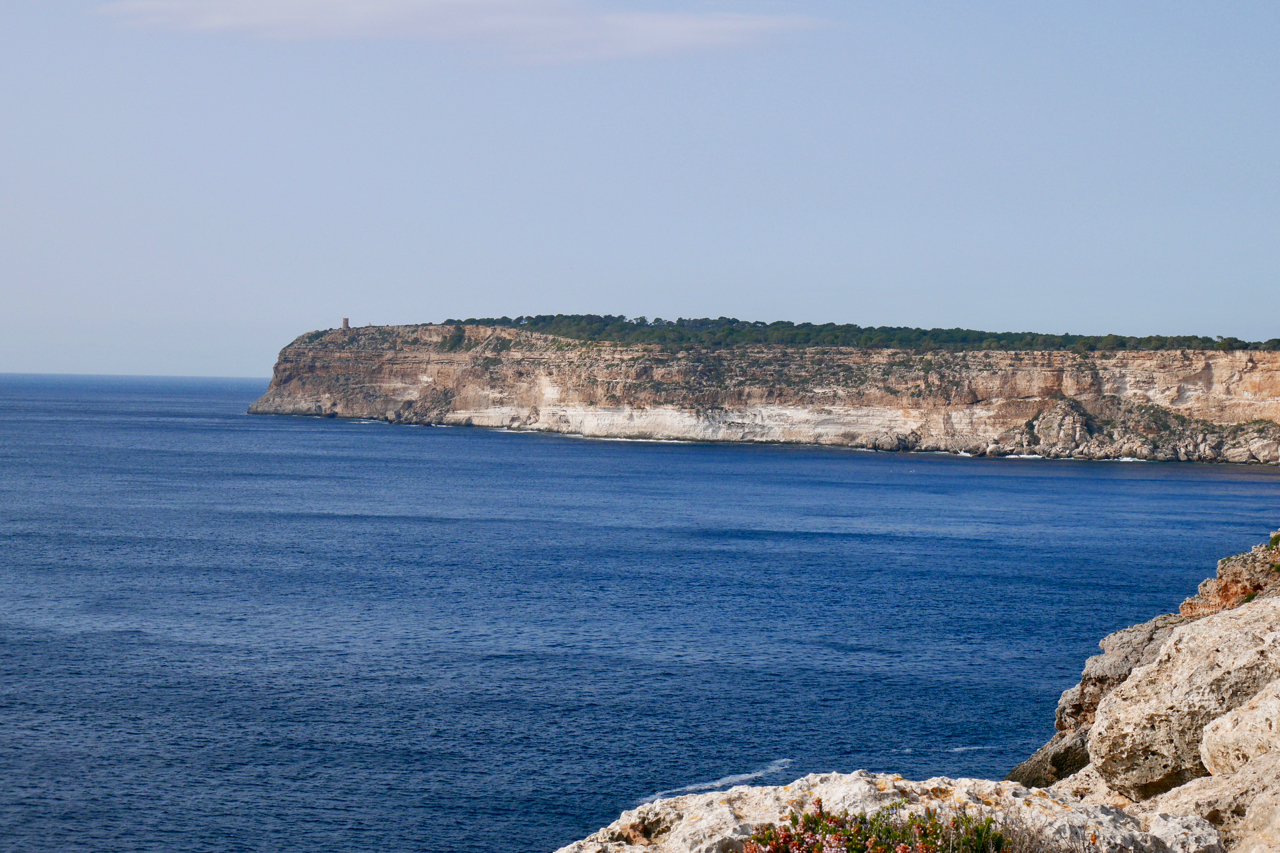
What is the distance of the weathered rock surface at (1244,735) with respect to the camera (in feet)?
34.6

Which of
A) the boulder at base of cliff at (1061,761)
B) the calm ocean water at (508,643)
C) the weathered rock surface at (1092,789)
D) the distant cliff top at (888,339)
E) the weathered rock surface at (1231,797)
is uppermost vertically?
the distant cliff top at (888,339)

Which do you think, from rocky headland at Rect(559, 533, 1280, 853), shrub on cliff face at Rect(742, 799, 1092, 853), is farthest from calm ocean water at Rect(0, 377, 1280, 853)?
shrub on cliff face at Rect(742, 799, 1092, 853)

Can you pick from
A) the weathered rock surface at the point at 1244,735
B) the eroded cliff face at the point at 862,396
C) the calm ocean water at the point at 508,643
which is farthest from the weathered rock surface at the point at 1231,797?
the eroded cliff face at the point at 862,396

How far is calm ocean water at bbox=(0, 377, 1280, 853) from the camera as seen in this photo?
24688 millimetres

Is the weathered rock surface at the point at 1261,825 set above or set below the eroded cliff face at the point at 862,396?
below

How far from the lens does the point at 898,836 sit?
8859 mm

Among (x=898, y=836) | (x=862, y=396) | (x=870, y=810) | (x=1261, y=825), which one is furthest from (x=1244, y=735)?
(x=862, y=396)

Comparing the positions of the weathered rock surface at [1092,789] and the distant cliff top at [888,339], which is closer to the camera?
the weathered rock surface at [1092,789]

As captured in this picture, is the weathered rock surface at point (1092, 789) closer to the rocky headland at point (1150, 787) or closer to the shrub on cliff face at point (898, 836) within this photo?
the rocky headland at point (1150, 787)

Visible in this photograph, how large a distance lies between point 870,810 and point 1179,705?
4863 millimetres

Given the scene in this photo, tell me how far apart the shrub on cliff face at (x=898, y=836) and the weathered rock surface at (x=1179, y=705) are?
384 centimetres

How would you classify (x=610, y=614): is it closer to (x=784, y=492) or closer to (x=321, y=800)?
(x=321, y=800)

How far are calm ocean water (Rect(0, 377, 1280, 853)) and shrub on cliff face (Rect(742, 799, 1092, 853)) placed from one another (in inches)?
555

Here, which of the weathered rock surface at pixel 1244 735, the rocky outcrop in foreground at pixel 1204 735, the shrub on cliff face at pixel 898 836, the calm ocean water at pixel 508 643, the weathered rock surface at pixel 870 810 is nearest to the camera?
the shrub on cliff face at pixel 898 836
